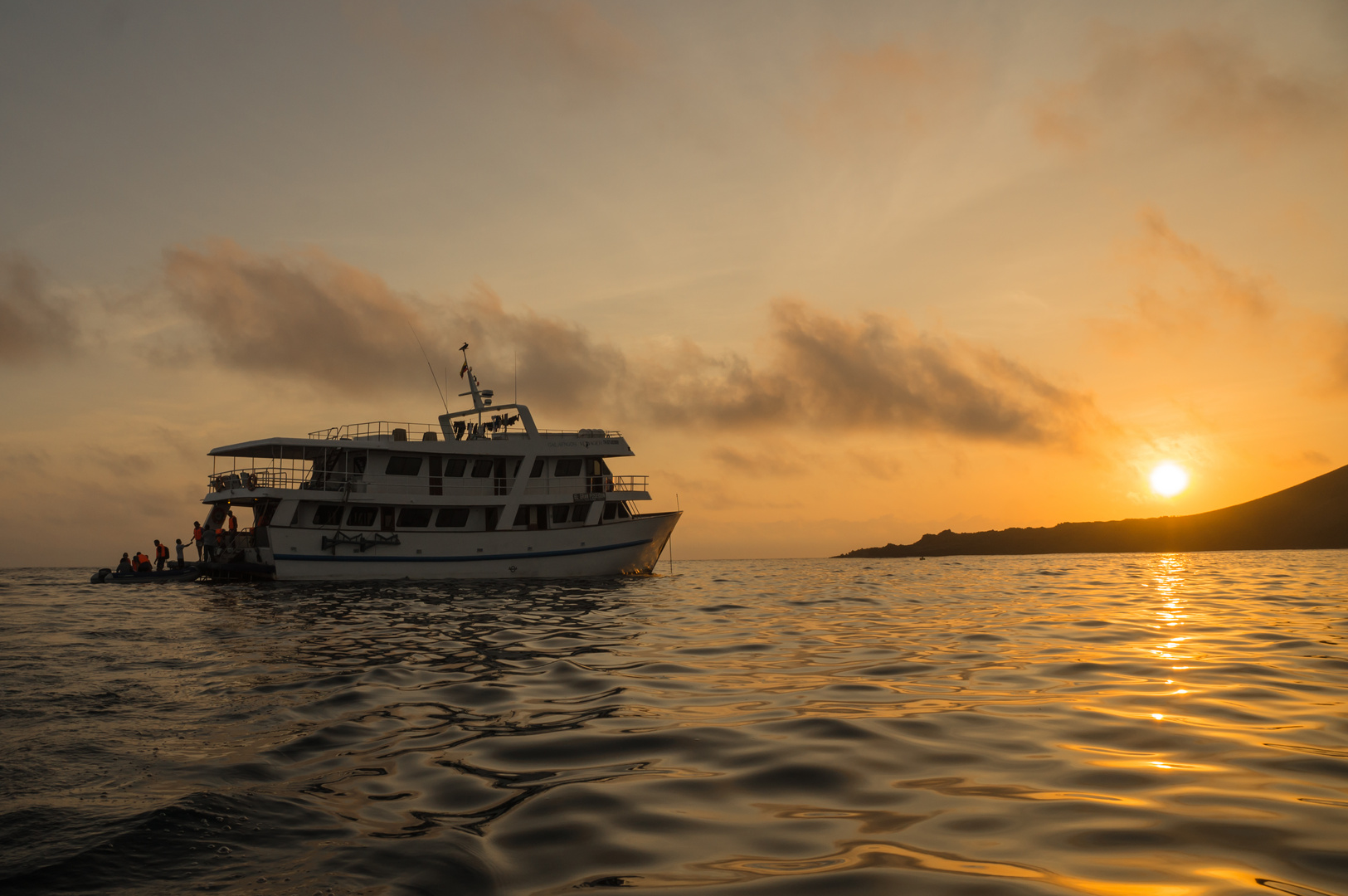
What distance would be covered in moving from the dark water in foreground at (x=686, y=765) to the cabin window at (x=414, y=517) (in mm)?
18744

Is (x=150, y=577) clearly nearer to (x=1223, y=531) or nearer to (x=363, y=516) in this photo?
(x=363, y=516)

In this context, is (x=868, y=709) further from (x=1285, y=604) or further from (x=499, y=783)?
(x=1285, y=604)

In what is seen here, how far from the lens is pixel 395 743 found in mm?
5637

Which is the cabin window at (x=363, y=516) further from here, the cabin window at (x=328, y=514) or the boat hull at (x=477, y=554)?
the boat hull at (x=477, y=554)

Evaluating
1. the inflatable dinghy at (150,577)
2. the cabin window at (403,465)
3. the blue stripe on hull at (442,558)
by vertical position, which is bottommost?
the inflatable dinghy at (150,577)

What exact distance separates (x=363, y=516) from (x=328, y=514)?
125 cm

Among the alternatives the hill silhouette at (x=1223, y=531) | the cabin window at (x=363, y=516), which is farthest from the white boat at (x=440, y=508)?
the hill silhouette at (x=1223, y=531)

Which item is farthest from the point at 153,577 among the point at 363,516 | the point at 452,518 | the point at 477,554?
the point at 477,554

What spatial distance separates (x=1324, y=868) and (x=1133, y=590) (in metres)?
21.1

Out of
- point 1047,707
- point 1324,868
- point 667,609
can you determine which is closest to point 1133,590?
point 667,609

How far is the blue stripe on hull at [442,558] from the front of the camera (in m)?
28.6

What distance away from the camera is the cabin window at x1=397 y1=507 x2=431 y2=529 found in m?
30.5

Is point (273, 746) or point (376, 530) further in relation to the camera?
point (376, 530)

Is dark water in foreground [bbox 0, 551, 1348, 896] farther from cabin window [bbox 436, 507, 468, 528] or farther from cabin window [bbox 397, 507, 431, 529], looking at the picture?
cabin window [bbox 436, 507, 468, 528]
